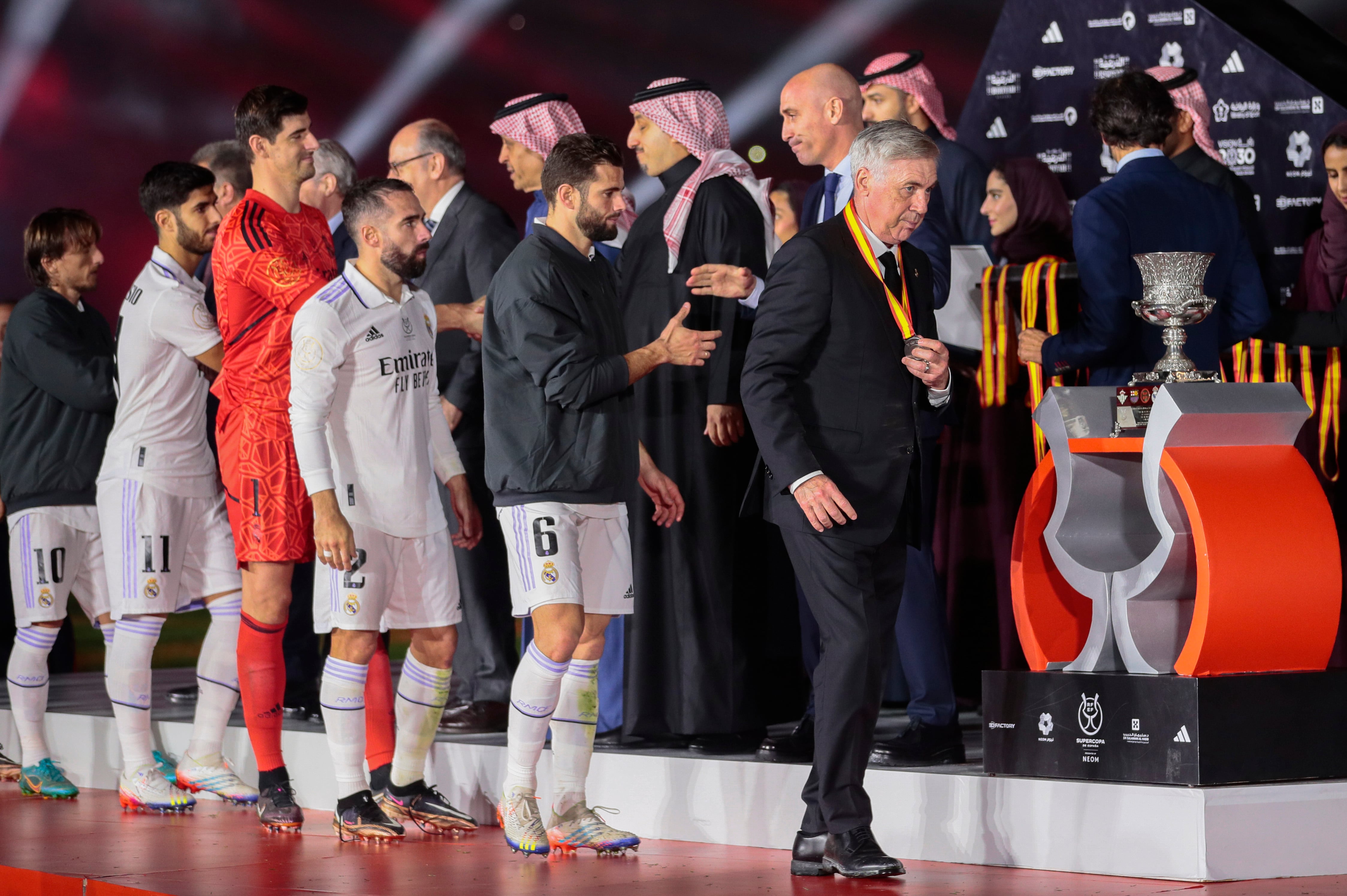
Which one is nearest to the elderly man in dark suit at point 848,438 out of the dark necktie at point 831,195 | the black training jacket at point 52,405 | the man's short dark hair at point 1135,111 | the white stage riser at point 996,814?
the white stage riser at point 996,814

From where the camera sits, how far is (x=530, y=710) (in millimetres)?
3904

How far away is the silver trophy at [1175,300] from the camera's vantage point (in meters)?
3.72

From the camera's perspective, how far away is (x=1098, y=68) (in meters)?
5.62

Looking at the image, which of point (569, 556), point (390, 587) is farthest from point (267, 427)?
point (569, 556)

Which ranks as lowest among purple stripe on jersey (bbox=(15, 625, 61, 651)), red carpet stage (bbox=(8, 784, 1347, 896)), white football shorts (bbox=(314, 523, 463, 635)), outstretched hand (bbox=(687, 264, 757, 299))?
red carpet stage (bbox=(8, 784, 1347, 896))

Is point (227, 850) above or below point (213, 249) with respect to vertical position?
below

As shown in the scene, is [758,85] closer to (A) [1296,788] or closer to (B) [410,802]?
(B) [410,802]

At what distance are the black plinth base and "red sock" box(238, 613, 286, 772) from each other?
72.9 inches

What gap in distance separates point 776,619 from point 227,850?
1605mm

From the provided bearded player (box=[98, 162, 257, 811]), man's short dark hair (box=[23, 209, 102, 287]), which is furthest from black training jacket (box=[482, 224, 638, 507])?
man's short dark hair (box=[23, 209, 102, 287])

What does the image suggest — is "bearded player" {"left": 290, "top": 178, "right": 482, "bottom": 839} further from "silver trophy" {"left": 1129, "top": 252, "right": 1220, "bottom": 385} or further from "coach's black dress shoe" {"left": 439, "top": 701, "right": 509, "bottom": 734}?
"silver trophy" {"left": 1129, "top": 252, "right": 1220, "bottom": 385}

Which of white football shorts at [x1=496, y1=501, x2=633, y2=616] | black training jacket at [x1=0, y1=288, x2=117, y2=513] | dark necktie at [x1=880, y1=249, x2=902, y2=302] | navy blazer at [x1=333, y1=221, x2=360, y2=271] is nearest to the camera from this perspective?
dark necktie at [x1=880, y1=249, x2=902, y2=302]

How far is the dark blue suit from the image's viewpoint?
4094mm

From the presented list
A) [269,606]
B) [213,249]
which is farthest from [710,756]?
[213,249]
